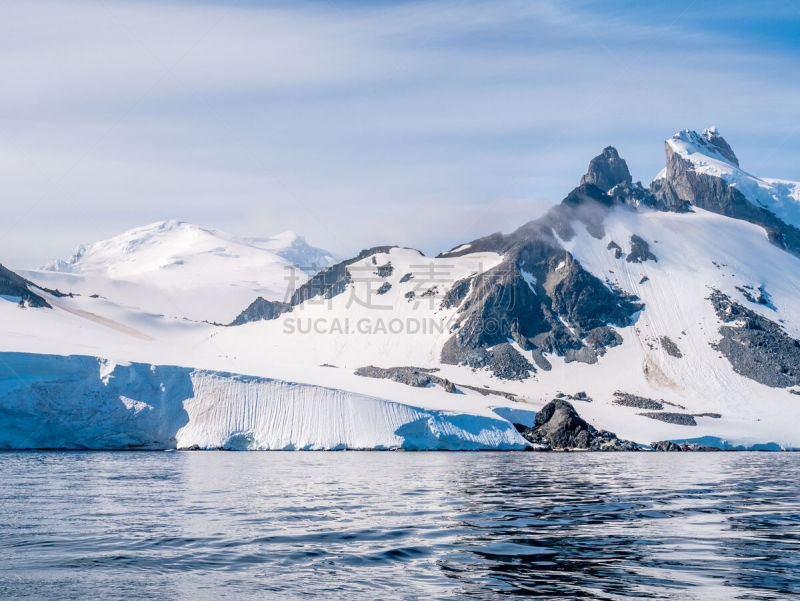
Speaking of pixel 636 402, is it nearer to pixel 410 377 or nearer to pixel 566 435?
pixel 410 377

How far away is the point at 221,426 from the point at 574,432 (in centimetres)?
5991

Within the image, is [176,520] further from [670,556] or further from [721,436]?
[721,436]

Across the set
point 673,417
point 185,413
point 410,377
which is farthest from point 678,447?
point 185,413

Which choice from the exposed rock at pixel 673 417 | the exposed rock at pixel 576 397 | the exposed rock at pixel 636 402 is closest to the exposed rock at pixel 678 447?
the exposed rock at pixel 673 417

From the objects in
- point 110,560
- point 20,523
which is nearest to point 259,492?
point 20,523

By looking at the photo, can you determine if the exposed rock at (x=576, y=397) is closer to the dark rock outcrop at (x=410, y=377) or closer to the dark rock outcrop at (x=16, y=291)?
the dark rock outcrop at (x=410, y=377)

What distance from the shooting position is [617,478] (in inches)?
1964

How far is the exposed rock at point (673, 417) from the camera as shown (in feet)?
528

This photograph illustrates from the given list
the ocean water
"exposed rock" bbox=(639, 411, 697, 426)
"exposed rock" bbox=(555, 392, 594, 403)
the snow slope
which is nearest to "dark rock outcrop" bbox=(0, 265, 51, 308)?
the snow slope

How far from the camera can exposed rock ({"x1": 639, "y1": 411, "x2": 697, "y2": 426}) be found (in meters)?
161

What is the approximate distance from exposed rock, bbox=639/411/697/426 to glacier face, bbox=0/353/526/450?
237 ft

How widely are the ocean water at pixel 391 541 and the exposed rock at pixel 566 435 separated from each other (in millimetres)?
80376

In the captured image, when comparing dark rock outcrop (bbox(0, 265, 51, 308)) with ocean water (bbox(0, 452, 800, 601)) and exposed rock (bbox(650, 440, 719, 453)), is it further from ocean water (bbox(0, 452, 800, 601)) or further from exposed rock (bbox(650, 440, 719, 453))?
exposed rock (bbox(650, 440, 719, 453))

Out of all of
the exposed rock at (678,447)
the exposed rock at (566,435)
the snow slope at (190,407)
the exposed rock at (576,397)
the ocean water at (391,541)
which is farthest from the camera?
the exposed rock at (576,397)
